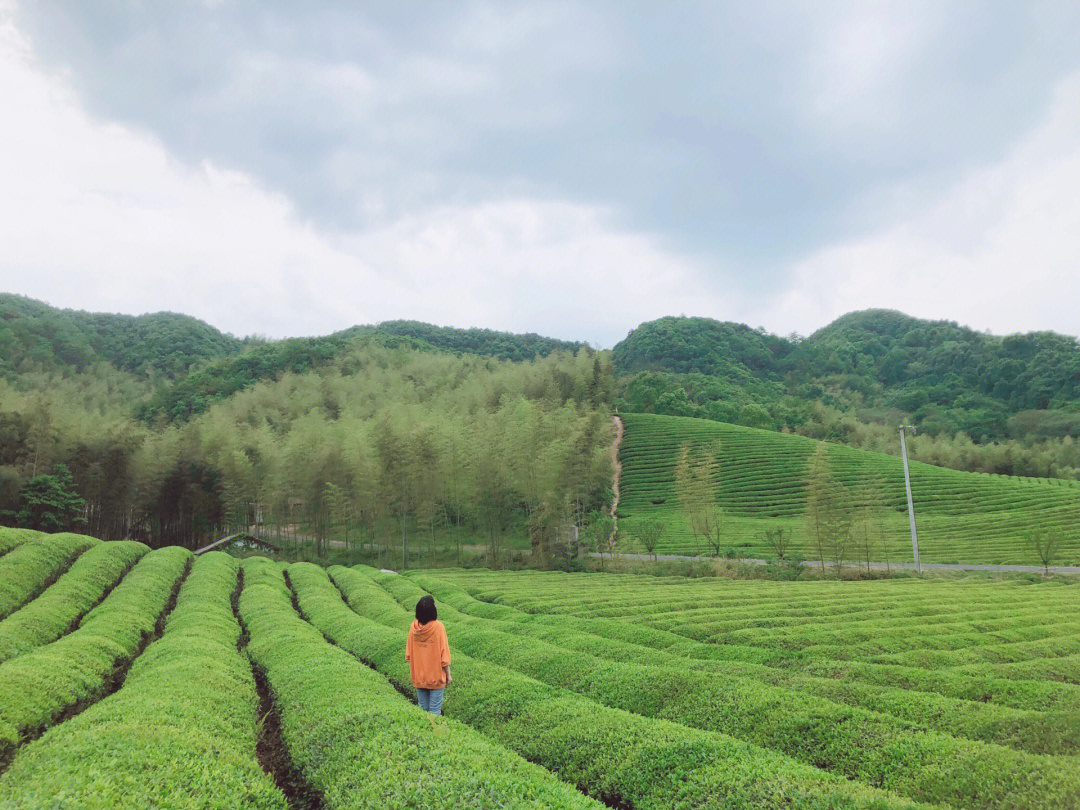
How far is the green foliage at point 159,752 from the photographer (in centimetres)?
511

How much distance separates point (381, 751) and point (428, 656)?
148 cm

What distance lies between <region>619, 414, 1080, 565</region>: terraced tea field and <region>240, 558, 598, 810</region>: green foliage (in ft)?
112

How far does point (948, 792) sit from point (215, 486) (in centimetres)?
5302

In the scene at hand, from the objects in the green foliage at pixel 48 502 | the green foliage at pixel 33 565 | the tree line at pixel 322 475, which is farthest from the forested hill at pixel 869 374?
the green foliage at pixel 33 565

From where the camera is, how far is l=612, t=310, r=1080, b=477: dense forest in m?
75.9

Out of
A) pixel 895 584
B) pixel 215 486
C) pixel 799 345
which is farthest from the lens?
pixel 799 345

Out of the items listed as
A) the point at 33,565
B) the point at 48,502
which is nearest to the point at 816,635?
the point at 33,565

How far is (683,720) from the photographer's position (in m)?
7.99

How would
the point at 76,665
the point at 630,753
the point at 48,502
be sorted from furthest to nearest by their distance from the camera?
the point at 48,502
the point at 76,665
the point at 630,753

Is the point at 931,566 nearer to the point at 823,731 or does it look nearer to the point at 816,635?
the point at 816,635

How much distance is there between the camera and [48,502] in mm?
36031

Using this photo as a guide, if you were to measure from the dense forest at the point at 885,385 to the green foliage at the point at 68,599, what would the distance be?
7648 centimetres

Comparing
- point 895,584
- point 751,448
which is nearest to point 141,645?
point 895,584

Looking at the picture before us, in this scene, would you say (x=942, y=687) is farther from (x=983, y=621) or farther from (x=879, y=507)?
(x=879, y=507)
